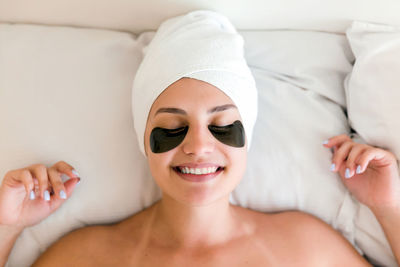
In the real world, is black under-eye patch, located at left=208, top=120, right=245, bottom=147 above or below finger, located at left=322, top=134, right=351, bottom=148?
above

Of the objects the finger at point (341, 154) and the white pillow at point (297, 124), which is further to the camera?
the white pillow at point (297, 124)

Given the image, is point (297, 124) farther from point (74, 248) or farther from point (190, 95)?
point (74, 248)

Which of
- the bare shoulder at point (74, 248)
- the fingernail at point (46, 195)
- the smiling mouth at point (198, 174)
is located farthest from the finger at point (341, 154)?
the fingernail at point (46, 195)

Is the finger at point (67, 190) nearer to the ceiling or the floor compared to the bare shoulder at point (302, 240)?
nearer to the ceiling

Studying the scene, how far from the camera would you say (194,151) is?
1.08m

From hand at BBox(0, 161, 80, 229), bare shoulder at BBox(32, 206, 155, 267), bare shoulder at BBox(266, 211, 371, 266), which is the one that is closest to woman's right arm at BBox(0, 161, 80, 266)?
hand at BBox(0, 161, 80, 229)

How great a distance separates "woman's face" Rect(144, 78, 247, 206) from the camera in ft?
3.62

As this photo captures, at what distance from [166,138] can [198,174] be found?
0.13 meters

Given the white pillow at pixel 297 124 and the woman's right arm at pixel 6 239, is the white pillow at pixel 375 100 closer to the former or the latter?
the white pillow at pixel 297 124

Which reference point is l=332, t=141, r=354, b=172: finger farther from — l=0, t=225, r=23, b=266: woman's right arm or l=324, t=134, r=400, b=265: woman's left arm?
l=0, t=225, r=23, b=266: woman's right arm

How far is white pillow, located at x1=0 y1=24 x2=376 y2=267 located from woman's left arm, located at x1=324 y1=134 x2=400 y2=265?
3.3 inches

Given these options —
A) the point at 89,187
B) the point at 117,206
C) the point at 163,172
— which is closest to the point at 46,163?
the point at 89,187

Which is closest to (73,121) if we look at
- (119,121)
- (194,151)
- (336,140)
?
(119,121)

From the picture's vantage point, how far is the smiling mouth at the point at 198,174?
112 cm
